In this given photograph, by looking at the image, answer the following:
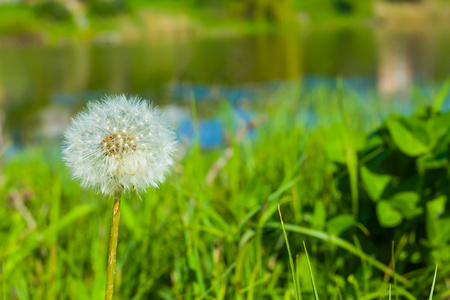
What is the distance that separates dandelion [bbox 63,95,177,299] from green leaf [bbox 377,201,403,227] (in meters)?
0.80

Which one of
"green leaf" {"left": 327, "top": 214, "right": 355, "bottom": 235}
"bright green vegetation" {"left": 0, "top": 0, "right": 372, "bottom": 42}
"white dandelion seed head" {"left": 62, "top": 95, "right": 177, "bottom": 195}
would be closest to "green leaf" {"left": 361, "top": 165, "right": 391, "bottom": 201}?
"green leaf" {"left": 327, "top": 214, "right": 355, "bottom": 235}

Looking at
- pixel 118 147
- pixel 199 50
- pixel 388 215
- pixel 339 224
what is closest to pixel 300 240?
pixel 339 224

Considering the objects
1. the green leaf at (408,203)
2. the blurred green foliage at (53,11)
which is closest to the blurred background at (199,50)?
the blurred green foliage at (53,11)

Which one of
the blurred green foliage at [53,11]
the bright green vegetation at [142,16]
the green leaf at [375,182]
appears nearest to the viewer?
the green leaf at [375,182]

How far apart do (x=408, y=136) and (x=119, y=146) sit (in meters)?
0.99

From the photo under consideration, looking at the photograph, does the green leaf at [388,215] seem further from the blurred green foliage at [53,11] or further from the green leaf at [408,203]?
the blurred green foliage at [53,11]

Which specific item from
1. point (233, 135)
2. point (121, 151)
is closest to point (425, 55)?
point (233, 135)

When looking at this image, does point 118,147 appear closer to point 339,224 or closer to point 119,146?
point 119,146

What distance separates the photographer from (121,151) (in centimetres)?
72

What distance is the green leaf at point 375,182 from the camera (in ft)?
4.72

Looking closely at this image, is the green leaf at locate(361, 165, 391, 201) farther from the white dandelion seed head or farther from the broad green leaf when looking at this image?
the white dandelion seed head

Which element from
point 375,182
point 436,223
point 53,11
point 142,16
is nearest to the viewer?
Result: point 436,223

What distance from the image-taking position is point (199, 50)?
2936 centimetres

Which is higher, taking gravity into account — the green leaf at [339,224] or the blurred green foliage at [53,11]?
the blurred green foliage at [53,11]
